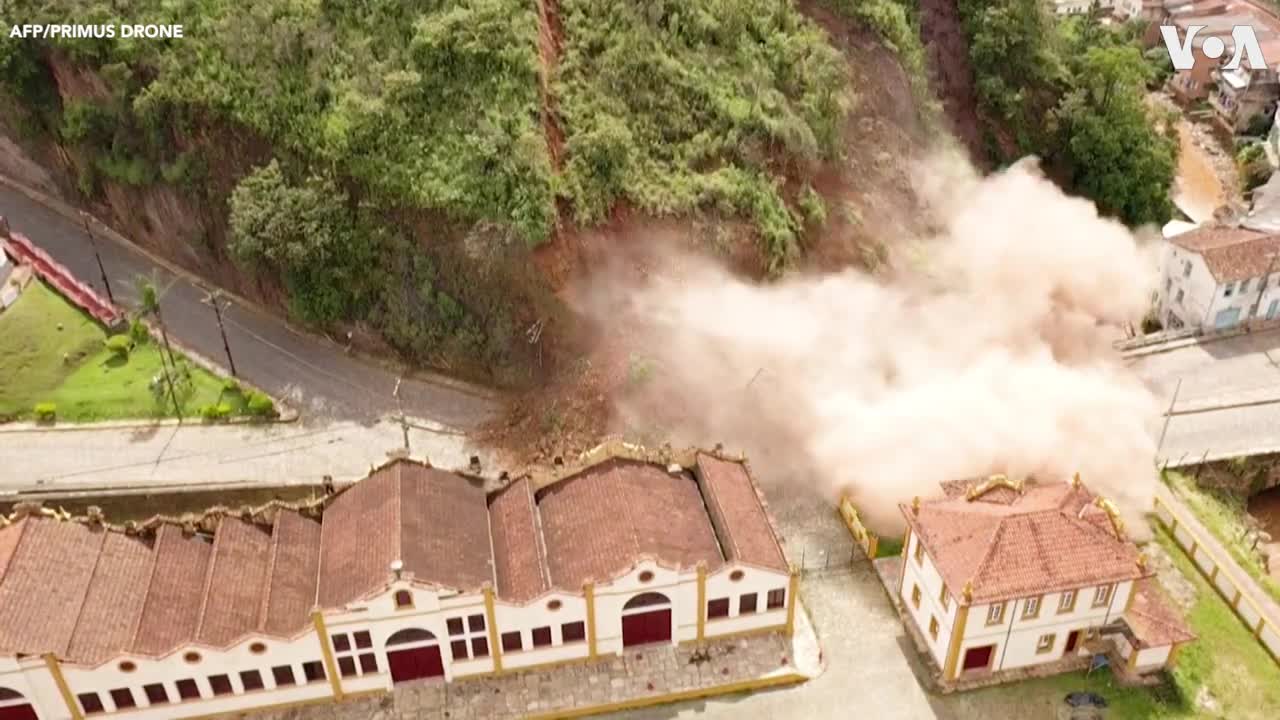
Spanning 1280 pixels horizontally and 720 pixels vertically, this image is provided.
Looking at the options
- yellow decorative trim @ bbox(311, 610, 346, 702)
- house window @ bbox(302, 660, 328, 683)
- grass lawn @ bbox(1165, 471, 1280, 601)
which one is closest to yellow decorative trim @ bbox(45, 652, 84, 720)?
house window @ bbox(302, 660, 328, 683)

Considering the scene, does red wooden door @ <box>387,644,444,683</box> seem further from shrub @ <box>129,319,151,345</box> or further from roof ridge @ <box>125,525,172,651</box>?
shrub @ <box>129,319,151,345</box>

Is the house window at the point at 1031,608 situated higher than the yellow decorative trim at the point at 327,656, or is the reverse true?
the house window at the point at 1031,608

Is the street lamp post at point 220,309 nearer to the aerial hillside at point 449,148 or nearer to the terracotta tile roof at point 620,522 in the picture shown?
the aerial hillside at point 449,148

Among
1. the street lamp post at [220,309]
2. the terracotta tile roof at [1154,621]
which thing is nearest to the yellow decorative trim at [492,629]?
the street lamp post at [220,309]

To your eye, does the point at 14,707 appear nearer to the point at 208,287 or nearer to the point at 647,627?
the point at 647,627

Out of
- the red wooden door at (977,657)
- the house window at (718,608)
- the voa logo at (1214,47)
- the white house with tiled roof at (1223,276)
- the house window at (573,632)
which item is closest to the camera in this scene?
the house window at (573,632)
